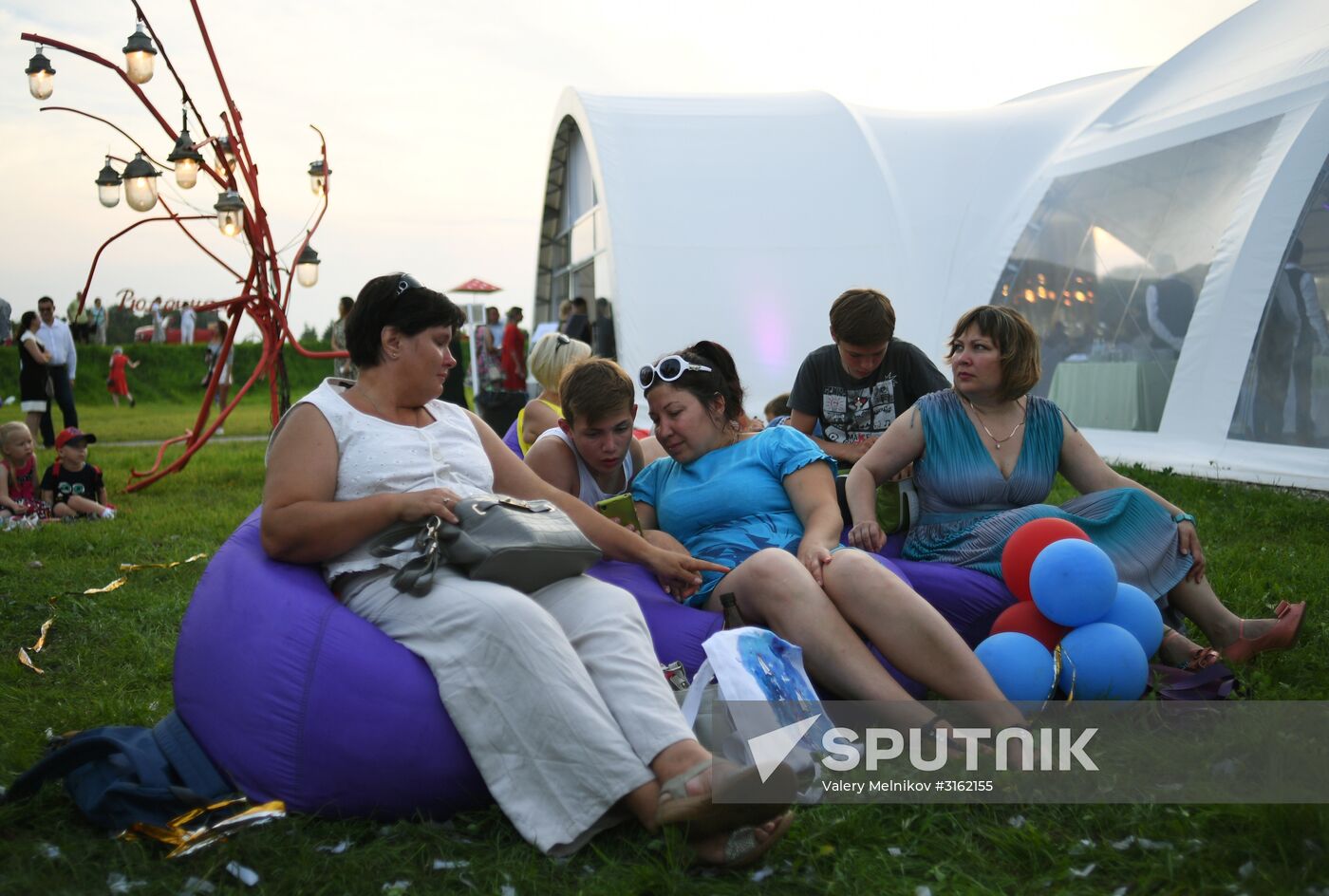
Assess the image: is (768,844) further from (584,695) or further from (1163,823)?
(1163,823)

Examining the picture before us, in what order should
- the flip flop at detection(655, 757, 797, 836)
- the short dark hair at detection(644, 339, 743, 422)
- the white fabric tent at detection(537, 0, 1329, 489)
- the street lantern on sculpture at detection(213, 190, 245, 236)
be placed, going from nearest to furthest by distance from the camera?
the flip flop at detection(655, 757, 797, 836)
the short dark hair at detection(644, 339, 743, 422)
the white fabric tent at detection(537, 0, 1329, 489)
the street lantern on sculpture at detection(213, 190, 245, 236)

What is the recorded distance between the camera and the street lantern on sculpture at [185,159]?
9.09 m

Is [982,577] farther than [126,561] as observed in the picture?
No

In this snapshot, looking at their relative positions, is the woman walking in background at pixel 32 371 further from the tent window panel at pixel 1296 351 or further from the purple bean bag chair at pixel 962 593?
the tent window panel at pixel 1296 351

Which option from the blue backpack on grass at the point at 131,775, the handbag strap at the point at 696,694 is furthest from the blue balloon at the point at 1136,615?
the blue backpack on grass at the point at 131,775

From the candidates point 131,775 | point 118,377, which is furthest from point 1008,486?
point 118,377

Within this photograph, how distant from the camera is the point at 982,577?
3.65 meters

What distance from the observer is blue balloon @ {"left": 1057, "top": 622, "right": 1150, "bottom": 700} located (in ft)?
10.5

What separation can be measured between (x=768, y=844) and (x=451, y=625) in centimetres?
90

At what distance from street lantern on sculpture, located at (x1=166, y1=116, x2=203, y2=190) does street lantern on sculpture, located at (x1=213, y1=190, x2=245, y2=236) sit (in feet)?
0.87

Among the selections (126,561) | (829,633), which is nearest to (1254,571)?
(829,633)

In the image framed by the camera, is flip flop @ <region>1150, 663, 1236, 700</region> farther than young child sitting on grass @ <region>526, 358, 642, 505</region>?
No

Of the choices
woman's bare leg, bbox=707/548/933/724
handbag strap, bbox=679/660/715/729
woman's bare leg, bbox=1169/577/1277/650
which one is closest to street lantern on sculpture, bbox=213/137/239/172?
woman's bare leg, bbox=707/548/933/724

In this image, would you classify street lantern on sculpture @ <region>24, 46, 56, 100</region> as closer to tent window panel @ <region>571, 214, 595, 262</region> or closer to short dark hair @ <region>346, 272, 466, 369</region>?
short dark hair @ <region>346, 272, 466, 369</region>
